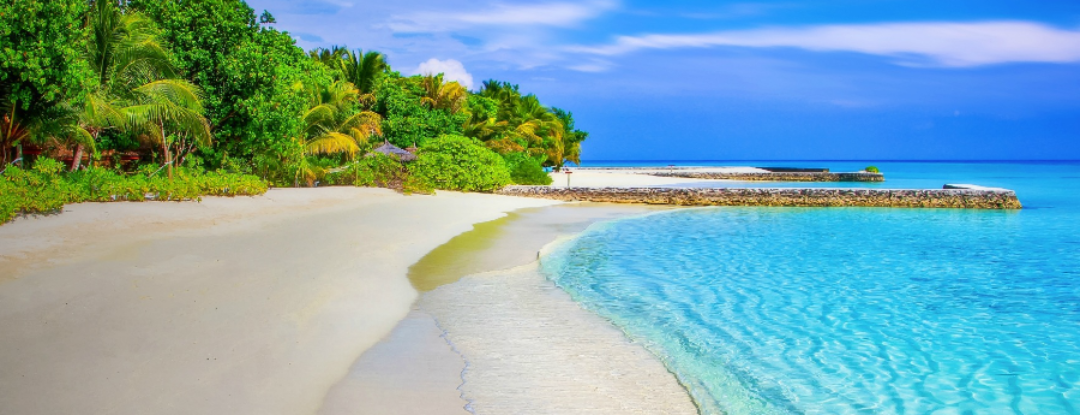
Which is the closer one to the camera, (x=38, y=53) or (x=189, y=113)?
(x=38, y=53)

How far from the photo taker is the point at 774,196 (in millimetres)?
28906

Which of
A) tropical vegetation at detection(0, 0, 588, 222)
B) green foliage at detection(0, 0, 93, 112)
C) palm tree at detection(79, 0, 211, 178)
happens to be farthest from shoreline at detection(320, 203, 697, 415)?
palm tree at detection(79, 0, 211, 178)

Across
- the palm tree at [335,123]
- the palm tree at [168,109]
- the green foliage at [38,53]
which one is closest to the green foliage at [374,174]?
the palm tree at [335,123]

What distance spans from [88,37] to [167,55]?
61.9 inches

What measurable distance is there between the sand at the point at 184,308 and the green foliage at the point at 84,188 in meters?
0.29

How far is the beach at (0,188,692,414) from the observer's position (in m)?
4.93

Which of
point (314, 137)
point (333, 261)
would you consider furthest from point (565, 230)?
point (314, 137)

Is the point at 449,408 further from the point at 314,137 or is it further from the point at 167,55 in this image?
the point at 314,137

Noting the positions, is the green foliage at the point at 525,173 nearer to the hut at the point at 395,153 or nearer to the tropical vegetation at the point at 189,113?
the tropical vegetation at the point at 189,113

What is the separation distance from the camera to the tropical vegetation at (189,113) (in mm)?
11258

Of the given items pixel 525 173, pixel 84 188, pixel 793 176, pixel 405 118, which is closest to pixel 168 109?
pixel 84 188

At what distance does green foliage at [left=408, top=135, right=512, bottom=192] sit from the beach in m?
14.1

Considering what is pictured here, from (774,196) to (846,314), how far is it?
2119cm

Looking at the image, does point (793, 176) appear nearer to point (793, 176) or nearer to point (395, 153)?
point (793, 176)
